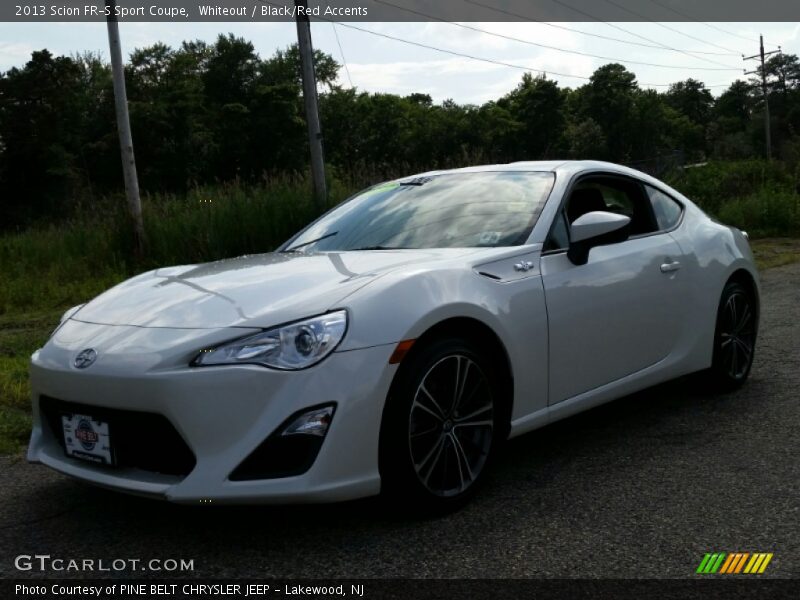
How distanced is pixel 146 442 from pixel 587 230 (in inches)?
81.4

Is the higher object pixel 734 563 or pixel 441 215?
pixel 441 215

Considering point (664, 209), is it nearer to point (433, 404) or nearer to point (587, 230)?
point (587, 230)

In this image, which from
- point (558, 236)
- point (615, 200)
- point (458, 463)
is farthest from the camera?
point (615, 200)

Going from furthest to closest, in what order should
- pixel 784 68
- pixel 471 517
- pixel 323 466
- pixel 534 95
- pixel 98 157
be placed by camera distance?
pixel 784 68, pixel 534 95, pixel 98 157, pixel 471 517, pixel 323 466

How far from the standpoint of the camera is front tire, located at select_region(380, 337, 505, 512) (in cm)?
310

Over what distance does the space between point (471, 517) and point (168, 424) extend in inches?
46.3

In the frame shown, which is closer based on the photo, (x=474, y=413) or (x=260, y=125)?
(x=474, y=413)

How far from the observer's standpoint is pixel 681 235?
4.79 meters

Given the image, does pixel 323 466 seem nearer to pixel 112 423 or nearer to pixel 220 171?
pixel 112 423

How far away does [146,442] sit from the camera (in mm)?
2977

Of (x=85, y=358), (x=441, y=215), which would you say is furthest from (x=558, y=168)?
(x=85, y=358)

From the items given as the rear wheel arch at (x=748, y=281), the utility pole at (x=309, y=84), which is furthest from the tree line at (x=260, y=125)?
the rear wheel arch at (x=748, y=281)

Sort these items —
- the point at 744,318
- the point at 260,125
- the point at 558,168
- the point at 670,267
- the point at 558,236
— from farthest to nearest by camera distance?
the point at 260,125
the point at 744,318
the point at 670,267
the point at 558,168
the point at 558,236

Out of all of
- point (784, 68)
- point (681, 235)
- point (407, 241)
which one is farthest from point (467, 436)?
point (784, 68)
